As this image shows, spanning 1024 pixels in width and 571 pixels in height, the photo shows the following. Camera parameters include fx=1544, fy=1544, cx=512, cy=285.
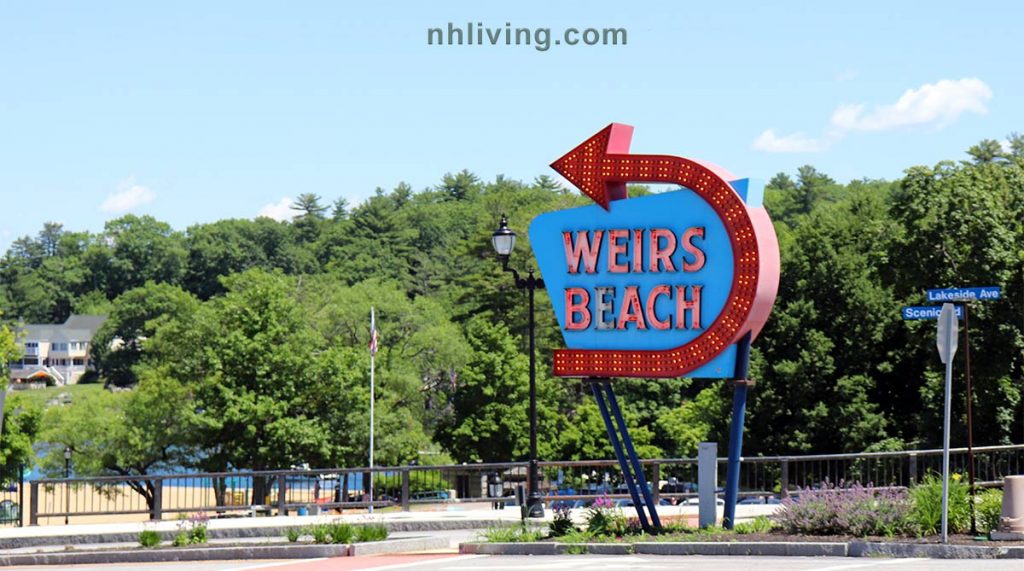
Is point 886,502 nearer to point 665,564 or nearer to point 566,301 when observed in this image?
point 665,564

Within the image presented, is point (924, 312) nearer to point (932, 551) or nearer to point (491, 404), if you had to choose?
point (932, 551)

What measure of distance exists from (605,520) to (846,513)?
3.70 meters

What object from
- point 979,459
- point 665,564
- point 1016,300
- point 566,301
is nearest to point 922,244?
point 1016,300

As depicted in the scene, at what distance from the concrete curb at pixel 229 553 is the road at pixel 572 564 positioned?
1.17ft

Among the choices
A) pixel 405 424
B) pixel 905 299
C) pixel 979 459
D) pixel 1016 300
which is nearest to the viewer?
pixel 979 459

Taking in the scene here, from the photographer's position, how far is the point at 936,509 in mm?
20156

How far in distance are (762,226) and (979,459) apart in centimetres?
1413

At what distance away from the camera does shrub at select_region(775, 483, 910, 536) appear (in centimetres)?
2045

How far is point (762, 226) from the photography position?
21.4 metres

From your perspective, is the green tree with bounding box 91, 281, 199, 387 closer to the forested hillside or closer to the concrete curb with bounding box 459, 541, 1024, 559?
the forested hillside

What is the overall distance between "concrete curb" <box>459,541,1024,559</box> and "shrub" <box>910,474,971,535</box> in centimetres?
102

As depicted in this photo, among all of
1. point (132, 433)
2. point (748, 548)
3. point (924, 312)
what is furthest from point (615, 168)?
point (132, 433)

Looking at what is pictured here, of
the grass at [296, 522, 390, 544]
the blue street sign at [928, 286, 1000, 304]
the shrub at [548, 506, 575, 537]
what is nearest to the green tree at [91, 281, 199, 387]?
the grass at [296, 522, 390, 544]

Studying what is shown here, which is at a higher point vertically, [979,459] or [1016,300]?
[1016,300]
